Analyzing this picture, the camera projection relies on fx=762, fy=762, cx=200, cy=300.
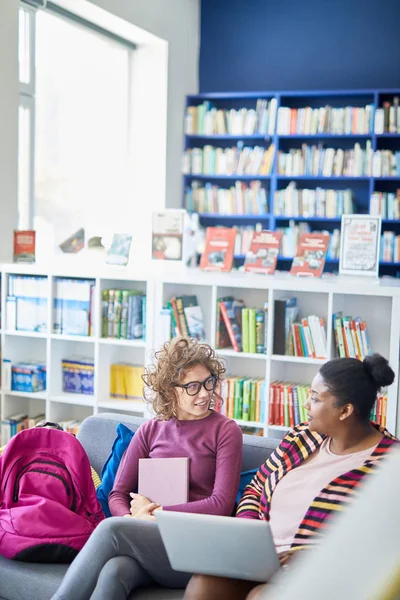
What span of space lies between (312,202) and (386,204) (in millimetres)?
618

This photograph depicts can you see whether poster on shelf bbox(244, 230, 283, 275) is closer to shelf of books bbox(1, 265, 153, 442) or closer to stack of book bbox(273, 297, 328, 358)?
stack of book bbox(273, 297, 328, 358)

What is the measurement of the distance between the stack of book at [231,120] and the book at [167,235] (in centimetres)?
267

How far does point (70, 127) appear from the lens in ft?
20.4

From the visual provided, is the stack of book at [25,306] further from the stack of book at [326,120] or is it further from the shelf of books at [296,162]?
the stack of book at [326,120]

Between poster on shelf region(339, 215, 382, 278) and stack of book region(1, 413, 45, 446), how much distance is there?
6.18 feet

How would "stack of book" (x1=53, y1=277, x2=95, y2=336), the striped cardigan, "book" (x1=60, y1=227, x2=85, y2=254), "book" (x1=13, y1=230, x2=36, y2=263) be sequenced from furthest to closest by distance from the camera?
"book" (x1=60, y1=227, x2=85, y2=254) < "book" (x1=13, y1=230, x2=36, y2=263) < "stack of book" (x1=53, y1=277, x2=95, y2=336) < the striped cardigan

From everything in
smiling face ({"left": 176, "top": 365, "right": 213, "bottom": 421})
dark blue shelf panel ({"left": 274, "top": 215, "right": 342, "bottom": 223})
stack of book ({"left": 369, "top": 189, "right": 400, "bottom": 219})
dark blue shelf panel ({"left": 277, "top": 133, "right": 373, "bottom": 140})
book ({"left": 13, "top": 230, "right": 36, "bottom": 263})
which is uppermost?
dark blue shelf panel ({"left": 277, "top": 133, "right": 373, "bottom": 140})

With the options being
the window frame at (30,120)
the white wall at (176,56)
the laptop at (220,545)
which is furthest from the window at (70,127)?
the laptop at (220,545)

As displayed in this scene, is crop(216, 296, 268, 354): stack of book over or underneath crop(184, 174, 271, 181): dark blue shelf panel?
underneath

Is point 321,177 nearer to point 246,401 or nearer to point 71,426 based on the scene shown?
point 246,401

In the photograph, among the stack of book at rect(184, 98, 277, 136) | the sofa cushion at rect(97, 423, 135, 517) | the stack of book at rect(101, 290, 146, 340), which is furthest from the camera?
the stack of book at rect(184, 98, 277, 136)

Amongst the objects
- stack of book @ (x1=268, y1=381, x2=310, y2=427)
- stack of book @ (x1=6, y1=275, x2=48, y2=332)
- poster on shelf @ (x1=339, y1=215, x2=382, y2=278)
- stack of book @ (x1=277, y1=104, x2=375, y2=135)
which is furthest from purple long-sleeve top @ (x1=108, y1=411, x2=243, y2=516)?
stack of book @ (x1=277, y1=104, x2=375, y2=135)

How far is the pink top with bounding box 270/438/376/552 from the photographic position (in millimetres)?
2033

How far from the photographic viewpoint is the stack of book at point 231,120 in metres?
6.57
